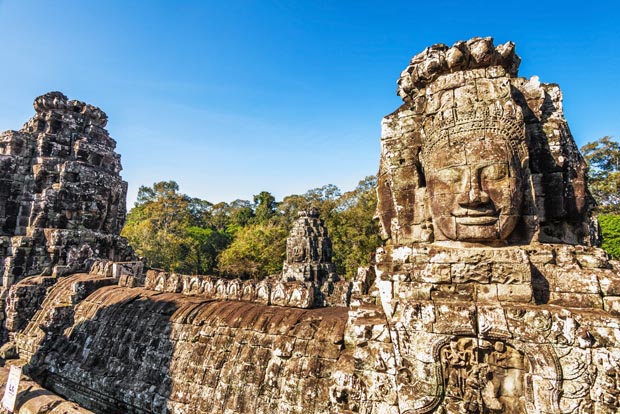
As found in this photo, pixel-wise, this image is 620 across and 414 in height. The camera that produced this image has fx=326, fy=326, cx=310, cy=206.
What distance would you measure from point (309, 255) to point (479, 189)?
46.5 ft

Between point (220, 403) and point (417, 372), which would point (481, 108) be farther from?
point (220, 403)

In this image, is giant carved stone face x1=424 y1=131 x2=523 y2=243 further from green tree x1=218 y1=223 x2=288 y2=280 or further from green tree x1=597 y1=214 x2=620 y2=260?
green tree x1=218 y1=223 x2=288 y2=280

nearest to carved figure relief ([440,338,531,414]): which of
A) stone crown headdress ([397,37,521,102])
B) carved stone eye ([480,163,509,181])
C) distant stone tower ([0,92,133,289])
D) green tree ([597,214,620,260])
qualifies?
carved stone eye ([480,163,509,181])

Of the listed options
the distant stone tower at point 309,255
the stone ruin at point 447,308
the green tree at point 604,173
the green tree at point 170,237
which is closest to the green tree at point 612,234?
the green tree at point 604,173

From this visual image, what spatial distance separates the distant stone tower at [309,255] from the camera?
16.4 meters

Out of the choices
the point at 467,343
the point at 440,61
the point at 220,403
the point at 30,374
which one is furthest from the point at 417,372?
the point at 30,374

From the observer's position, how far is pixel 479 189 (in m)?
2.84

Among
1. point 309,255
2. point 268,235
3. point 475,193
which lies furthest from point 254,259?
point 475,193

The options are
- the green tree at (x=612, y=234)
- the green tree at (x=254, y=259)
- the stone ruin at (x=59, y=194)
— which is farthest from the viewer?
the green tree at (x=254, y=259)

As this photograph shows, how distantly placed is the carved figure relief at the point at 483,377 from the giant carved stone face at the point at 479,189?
902mm

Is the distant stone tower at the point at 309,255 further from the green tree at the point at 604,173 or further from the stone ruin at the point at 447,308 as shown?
the green tree at the point at 604,173

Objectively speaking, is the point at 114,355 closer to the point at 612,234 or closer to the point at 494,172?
the point at 494,172

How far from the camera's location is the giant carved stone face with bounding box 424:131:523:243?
2.80 metres

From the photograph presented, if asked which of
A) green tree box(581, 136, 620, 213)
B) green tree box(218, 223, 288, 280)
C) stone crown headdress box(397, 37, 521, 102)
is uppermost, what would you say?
green tree box(581, 136, 620, 213)
